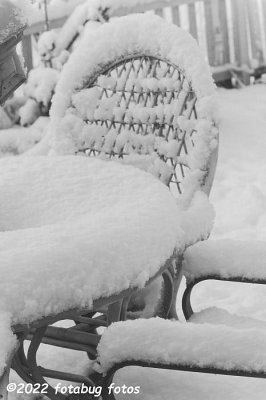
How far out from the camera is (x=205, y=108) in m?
1.98

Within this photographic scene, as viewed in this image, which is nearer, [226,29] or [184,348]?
[184,348]

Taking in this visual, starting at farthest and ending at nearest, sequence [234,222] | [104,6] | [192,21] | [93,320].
A: [192,21]
[104,6]
[234,222]
[93,320]

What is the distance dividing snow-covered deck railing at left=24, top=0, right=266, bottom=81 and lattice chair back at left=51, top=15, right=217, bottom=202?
15.2ft

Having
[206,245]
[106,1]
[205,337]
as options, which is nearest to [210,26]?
[106,1]

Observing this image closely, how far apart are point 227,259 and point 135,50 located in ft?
2.73

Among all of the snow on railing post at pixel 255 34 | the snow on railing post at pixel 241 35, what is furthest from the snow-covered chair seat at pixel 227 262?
the snow on railing post at pixel 255 34

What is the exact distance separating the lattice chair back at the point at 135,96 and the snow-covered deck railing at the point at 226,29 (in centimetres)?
462

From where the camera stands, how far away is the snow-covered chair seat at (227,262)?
1.67m

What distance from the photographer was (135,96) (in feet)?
7.80

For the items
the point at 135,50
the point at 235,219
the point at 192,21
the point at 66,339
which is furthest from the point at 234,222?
the point at 192,21

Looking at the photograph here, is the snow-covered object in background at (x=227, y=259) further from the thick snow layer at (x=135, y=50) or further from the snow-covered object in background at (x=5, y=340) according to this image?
the snow-covered object in background at (x=5, y=340)

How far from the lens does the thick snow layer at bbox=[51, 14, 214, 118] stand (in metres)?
2.04

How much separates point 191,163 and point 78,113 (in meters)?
0.51

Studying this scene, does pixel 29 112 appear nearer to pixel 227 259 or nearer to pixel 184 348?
pixel 227 259
